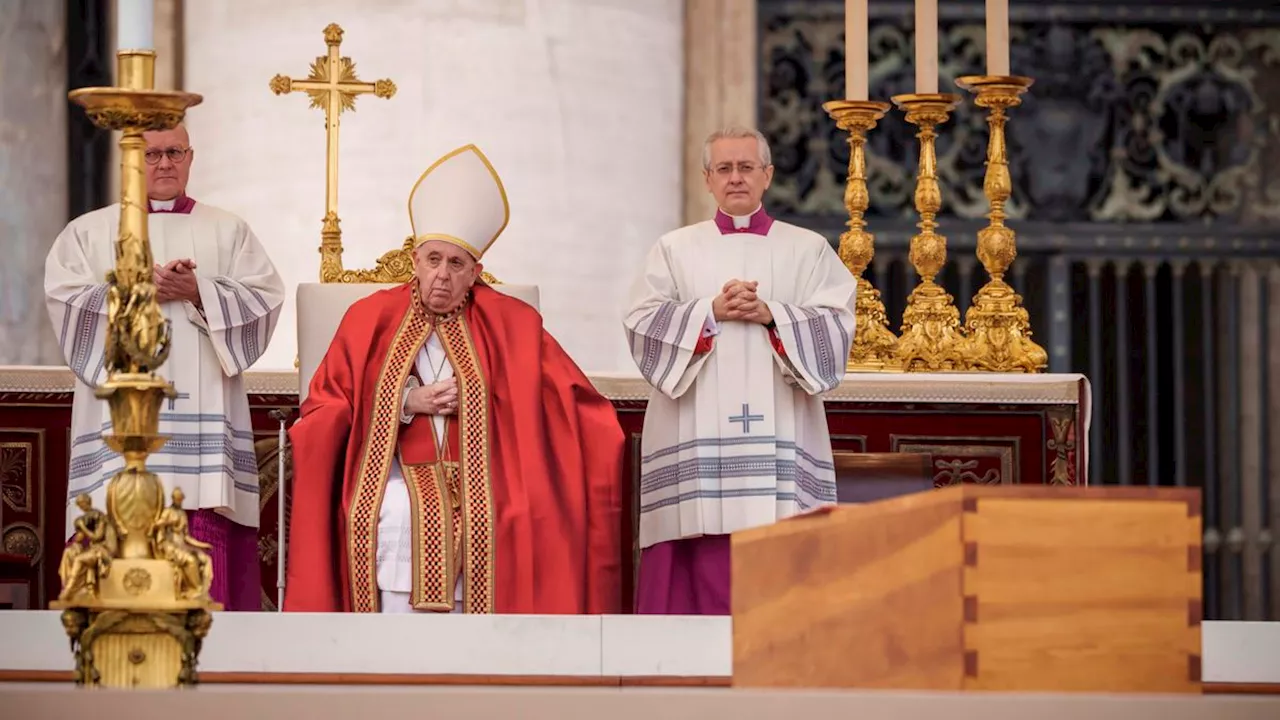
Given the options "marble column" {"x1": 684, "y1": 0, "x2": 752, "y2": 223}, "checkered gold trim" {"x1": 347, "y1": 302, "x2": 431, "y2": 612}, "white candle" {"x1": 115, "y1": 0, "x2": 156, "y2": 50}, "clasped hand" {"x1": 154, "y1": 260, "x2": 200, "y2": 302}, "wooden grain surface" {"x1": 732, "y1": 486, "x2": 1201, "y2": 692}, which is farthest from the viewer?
"marble column" {"x1": 684, "y1": 0, "x2": 752, "y2": 223}

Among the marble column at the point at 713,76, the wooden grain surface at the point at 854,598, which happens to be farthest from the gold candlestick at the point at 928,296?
the wooden grain surface at the point at 854,598

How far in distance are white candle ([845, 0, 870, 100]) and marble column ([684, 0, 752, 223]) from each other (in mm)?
2659

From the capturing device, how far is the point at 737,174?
651 cm

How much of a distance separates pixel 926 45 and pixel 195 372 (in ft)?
8.29

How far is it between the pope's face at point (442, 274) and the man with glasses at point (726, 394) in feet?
1.74

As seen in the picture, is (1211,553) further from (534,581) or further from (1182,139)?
(534,581)

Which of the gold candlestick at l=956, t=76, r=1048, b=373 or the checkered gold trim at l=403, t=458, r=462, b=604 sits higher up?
the gold candlestick at l=956, t=76, r=1048, b=373

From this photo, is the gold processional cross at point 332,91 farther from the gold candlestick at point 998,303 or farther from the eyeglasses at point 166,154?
the gold candlestick at point 998,303

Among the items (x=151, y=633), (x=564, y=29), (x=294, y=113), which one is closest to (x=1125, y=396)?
(x=564, y=29)

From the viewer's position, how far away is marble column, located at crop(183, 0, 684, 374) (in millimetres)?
9648

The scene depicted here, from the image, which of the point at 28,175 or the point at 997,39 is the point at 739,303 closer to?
the point at 997,39

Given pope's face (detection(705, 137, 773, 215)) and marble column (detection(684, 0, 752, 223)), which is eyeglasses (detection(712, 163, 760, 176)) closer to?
pope's face (detection(705, 137, 773, 215))

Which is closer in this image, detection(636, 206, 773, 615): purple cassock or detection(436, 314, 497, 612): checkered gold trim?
detection(436, 314, 497, 612): checkered gold trim

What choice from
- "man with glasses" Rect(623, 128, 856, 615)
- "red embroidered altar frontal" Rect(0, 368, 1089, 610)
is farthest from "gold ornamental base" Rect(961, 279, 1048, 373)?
"man with glasses" Rect(623, 128, 856, 615)
